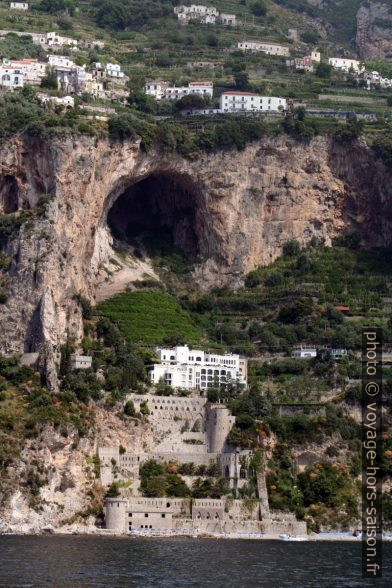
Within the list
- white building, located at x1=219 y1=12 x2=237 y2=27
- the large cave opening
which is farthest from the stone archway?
white building, located at x1=219 y1=12 x2=237 y2=27

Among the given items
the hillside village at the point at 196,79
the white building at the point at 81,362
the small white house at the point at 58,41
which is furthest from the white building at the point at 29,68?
the white building at the point at 81,362

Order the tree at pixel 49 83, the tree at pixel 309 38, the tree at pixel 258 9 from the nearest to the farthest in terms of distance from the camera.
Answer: the tree at pixel 49 83
the tree at pixel 309 38
the tree at pixel 258 9

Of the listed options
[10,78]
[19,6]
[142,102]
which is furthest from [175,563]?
[19,6]

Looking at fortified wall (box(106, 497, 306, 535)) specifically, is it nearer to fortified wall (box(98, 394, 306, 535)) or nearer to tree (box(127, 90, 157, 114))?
fortified wall (box(98, 394, 306, 535))

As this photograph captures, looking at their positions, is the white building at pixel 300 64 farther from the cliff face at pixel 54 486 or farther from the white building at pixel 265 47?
the cliff face at pixel 54 486

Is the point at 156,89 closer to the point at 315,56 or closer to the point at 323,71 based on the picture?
the point at 323,71
